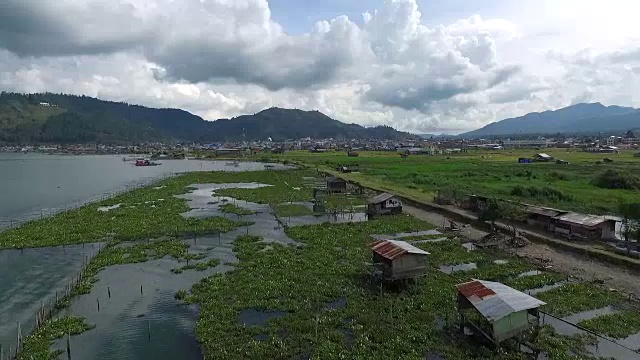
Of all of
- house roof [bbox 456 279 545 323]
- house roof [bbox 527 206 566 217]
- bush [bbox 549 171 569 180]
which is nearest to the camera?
house roof [bbox 456 279 545 323]

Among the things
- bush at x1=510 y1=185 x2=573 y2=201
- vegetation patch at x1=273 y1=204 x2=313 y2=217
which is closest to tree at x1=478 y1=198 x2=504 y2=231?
bush at x1=510 y1=185 x2=573 y2=201

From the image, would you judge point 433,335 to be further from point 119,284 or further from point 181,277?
point 119,284

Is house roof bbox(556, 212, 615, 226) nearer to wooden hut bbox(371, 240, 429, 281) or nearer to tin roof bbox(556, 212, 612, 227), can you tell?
tin roof bbox(556, 212, 612, 227)

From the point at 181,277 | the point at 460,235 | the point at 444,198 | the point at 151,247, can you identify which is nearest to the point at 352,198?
the point at 444,198

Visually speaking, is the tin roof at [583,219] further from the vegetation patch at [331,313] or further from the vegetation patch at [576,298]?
the vegetation patch at [576,298]

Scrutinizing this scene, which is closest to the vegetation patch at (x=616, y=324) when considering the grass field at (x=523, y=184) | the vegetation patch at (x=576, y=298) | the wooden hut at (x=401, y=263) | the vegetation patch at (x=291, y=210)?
the vegetation patch at (x=576, y=298)
